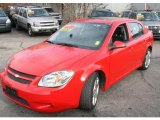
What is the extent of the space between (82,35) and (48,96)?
1.95 m

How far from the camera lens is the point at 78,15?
67.3 ft

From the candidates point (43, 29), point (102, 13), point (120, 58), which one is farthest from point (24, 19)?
point (120, 58)

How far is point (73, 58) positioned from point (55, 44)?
100cm

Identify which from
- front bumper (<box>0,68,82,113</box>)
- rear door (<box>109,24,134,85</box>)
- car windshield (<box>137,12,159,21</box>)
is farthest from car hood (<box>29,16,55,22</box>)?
front bumper (<box>0,68,82,113</box>)

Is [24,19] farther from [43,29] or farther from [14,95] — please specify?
[14,95]

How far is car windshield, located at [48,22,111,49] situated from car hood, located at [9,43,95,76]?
0.79 feet

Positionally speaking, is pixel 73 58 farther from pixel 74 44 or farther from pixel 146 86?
pixel 146 86

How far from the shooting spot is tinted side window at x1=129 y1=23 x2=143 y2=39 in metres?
6.46

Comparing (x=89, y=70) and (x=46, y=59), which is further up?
(x=46, y=59)

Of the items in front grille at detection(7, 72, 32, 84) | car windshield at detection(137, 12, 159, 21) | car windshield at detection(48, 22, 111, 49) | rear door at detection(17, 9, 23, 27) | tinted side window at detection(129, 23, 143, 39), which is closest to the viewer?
front grille at detection(7, 72, 32, 84)

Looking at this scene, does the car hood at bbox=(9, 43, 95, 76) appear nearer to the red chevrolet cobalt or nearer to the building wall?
the red chevrolet cobalt

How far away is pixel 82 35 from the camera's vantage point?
559 centimetres

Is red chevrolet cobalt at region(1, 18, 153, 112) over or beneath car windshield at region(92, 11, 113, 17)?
beneath

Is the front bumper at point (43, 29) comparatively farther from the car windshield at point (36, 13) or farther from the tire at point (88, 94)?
the tire at point (88, 94)
